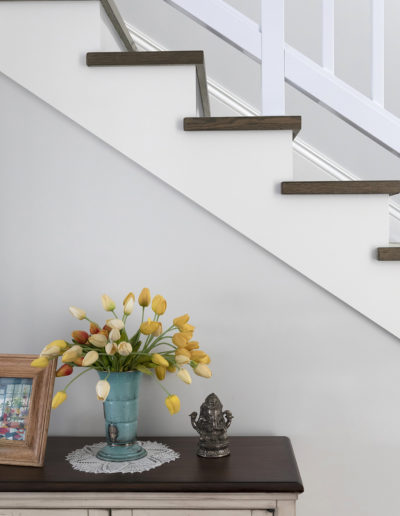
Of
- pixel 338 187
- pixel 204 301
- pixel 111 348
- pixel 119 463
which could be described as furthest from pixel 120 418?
pixel 338 187

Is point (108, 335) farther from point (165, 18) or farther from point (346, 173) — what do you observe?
point (165, 18)

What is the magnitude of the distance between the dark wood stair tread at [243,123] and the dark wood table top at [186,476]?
84 cm

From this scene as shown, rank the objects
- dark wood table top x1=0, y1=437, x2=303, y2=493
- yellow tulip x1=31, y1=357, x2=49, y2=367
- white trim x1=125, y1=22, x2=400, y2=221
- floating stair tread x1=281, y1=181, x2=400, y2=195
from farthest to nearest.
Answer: white trim x1=125, y1=22, x2=400, y2=221 → floating stair tread x1=281, y1=181, x2=400, y2=195 → yellow tulip x1=31, y1=357, x2=49, y2=367 → dark wood table top x1=0, y1=437, x2=303, y2=493

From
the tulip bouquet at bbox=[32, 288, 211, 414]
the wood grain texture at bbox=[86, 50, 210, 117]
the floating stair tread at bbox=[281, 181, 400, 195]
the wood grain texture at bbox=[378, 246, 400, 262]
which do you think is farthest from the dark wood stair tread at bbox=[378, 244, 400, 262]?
the wood grain texture at bbox=[86, 50, 210, 117]

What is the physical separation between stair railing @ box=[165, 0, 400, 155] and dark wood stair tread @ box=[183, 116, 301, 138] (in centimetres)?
5

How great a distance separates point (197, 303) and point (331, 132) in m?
1.37

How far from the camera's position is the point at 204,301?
1.76m

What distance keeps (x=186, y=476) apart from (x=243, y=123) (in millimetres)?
895

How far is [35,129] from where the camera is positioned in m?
1.77

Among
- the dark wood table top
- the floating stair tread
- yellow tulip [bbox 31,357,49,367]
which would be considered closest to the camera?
the dark wood table top

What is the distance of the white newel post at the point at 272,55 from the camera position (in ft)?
5.52

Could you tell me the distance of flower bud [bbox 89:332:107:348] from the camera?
147cm

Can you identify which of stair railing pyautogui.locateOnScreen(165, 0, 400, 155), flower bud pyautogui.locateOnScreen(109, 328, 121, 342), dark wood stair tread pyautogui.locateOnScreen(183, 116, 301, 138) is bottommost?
flower bud pyautogui.locateOnScreen(109, 328, 121, 342)

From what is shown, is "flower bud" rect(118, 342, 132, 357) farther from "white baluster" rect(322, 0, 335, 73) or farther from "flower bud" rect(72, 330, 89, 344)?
"white baluster" rect(322, 0, 335, 73)
